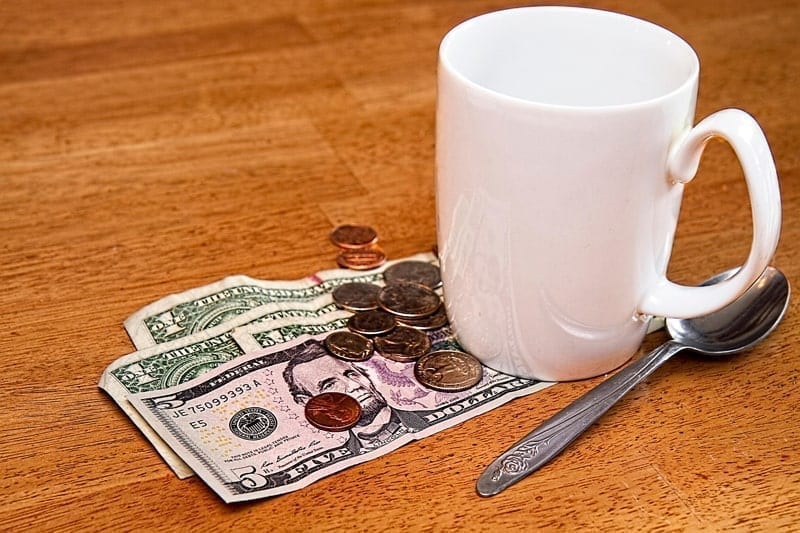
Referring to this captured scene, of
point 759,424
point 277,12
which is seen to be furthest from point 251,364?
point 277,12

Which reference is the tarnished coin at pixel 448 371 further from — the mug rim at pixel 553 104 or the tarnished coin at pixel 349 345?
the mug rim at pixel 553 104

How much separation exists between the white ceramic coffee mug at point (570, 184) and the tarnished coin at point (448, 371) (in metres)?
0.01

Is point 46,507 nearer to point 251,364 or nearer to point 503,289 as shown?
point 251,364

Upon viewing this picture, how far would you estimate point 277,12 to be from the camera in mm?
1139

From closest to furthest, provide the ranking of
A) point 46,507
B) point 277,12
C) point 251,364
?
point 46,507 → point 251,364 → point 277,12

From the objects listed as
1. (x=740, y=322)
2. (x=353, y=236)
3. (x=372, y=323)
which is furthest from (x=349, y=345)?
(x=740, y=322)

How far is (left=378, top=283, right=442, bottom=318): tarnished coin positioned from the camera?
70 cm

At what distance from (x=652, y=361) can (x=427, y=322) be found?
144 millimetres

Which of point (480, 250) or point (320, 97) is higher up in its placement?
point (480, 250)

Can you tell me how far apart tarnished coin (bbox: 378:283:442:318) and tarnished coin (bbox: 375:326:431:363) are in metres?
0.02

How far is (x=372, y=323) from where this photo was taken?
694 millimetres

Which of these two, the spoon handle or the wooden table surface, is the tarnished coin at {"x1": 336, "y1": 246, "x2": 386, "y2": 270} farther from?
the spoon handle

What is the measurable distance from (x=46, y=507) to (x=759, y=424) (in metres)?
0.39

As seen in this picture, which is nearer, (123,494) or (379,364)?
(123,494)
